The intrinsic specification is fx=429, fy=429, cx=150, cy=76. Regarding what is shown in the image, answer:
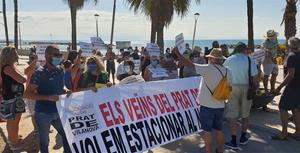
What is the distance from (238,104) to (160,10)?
10.4 m

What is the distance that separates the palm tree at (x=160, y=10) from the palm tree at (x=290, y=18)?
6.71m

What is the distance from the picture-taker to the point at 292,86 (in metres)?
8.05

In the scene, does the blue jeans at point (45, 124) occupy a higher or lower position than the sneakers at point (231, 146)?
higher

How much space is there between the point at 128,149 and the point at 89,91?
107 cm

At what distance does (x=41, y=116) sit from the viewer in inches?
225

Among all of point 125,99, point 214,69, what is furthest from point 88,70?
point 214,69

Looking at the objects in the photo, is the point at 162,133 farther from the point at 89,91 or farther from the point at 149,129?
the point at 89,91

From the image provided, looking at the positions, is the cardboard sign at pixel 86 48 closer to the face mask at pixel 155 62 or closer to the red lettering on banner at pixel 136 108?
the face mask at pixel 155 62

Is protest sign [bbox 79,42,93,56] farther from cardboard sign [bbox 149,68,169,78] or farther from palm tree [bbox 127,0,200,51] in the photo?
palm tree [bbox 127,0,200,51]

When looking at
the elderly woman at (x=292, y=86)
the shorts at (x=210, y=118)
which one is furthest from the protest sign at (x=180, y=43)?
the elderly woman at (x=292, y=86)

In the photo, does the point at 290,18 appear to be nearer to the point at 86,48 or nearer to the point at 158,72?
the point at 158,72

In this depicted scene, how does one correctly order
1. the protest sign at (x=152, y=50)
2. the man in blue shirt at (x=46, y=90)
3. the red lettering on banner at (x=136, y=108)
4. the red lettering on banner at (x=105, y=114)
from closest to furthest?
1. the man in blue shirt at (x=46, y=90)
2. the red lettering on banner at (x=105, y=114)
3. the red lettering on banner at (x=136, y=108)
4. the protest sign at (x=152, y=50)

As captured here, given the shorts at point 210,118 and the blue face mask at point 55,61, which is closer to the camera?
the blue face mask at point 55,61

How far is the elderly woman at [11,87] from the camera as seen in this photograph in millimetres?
6477
